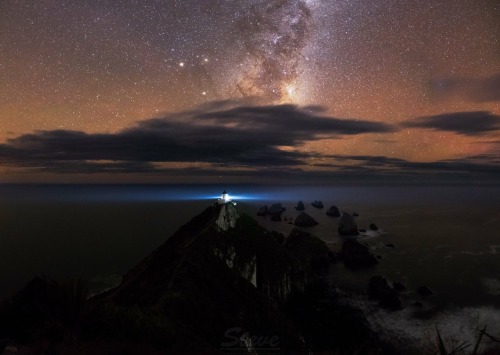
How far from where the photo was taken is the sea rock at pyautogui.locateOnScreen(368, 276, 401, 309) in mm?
35781

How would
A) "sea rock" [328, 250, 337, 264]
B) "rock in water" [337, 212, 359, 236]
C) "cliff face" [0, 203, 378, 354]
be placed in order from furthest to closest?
"rock in water" [337, 212, 359, 236]
"sea rock" [328, 250, 337, 264]
"cliff face" [0, 203, 378, 354]

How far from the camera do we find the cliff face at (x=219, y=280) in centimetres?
1862

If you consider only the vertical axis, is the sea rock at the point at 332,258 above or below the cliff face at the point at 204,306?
below

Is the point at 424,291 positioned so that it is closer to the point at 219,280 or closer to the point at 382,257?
the point at 382,257

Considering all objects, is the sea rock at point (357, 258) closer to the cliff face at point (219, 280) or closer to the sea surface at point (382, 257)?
the sea surface at point (382, 257)

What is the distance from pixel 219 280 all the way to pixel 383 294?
78.6 feet

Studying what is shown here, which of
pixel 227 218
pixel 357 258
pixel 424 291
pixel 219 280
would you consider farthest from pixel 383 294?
pixel 219 280

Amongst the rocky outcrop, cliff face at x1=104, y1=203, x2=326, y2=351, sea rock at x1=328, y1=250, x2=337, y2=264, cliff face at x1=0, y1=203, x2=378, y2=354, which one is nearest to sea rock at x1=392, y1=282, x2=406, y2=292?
cliff face at x1=0, y1=203, x2=378, y2=354

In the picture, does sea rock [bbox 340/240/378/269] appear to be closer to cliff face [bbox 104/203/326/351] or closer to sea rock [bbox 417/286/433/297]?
sea rock [bbox 417/286/433/297]

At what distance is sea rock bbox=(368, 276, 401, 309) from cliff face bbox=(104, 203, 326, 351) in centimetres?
1019

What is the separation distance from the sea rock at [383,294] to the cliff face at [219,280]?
1019 cm

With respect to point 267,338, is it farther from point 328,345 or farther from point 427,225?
point 427,225

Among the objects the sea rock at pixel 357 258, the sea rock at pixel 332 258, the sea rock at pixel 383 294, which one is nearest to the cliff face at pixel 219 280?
the sea rock at pixel 383 294

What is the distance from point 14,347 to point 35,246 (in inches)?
2832
